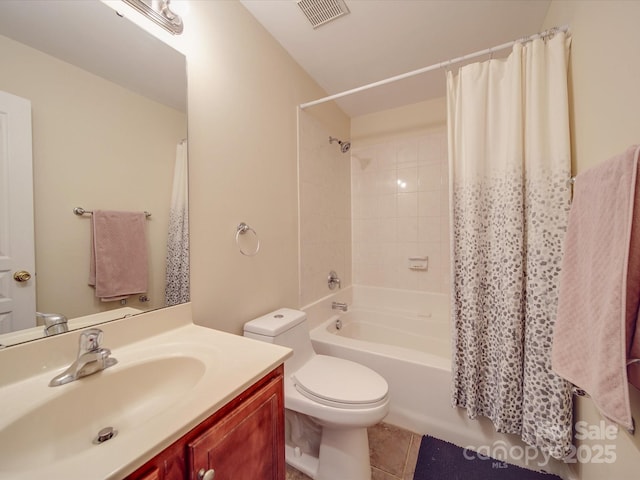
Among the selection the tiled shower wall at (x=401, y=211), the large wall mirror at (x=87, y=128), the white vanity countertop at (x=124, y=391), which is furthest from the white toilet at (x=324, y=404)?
the tiled shower wall at (x=401, y=211)

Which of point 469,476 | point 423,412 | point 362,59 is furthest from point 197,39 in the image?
point 469,476

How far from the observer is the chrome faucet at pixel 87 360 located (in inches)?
26.1

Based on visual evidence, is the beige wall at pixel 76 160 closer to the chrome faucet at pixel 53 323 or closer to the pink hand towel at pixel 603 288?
the chrome faucet at pixel 53 323

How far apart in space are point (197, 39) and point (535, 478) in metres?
2.55

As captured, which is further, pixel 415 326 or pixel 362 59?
pixel 415 326

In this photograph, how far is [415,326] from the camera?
222 centimetres

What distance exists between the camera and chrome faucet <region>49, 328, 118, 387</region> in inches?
26.1

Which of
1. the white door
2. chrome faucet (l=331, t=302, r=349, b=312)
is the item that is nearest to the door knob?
the white door

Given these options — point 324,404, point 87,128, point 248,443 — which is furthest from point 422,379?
point 87,128

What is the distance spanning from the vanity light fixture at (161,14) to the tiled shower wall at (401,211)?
1923mm

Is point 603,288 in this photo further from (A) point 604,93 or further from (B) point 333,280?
(B) point 333,280

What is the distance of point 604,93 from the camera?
2.93 feet

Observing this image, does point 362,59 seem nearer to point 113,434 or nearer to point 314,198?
point 314,198

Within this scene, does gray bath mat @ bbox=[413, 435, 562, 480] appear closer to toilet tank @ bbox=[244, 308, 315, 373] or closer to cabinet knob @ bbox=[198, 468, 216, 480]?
toilet tank @ bbox=[244, 308, 315, 373]
